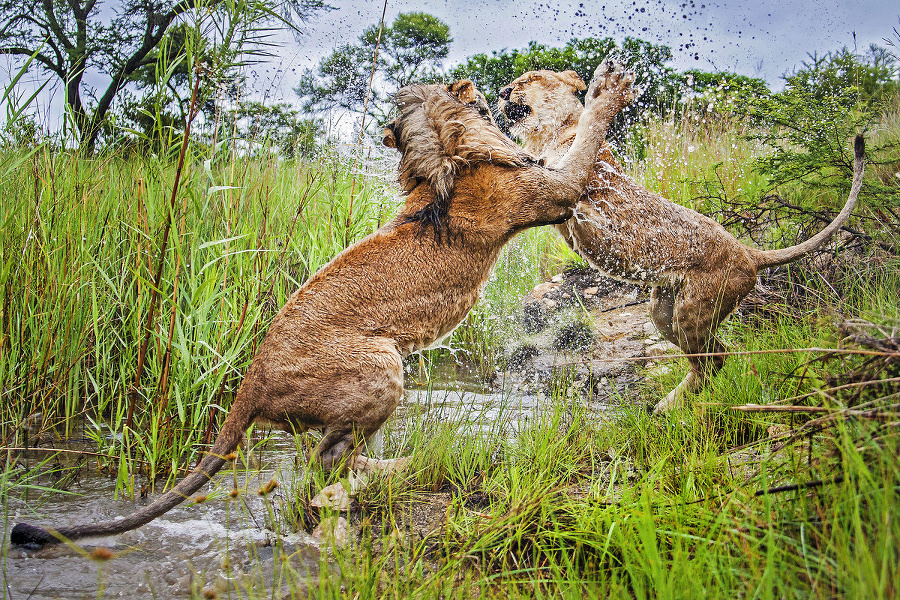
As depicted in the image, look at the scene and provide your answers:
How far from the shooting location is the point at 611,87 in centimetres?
396

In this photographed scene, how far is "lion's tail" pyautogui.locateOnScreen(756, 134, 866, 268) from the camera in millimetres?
4086

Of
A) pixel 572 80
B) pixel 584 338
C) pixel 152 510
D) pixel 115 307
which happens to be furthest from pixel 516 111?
pixel 152 510

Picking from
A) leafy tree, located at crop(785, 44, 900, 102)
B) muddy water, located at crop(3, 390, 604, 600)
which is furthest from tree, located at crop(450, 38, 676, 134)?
muddy water, located at crop(3, 390, 604, 600)

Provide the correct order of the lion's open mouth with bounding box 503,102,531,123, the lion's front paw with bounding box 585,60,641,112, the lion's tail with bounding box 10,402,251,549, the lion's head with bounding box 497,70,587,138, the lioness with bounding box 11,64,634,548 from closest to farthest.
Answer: the lion's tail with bounding box 10,402,251,549, the lioness with bounding box 11,64,634,548, the lion's front paw with bounding box 585,60,641,112, the lion's head with bounding box 497,70,587,138, the lion's open mouth with bounding box 503,102,531,123

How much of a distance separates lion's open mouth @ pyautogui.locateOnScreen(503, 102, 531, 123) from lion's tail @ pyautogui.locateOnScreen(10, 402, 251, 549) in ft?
11.0

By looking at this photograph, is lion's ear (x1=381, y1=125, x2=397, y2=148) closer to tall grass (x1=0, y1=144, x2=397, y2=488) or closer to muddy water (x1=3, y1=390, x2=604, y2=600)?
tall grass (x1=0, y1=144, x2=397, y2=488)

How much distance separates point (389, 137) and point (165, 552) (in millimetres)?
2756

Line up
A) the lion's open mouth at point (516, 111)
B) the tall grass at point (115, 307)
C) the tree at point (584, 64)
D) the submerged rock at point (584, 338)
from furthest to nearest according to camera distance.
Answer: the tree at point (584, 64) < the submerged rock at point (584, 338) < the lion's open mouth at point (516, 111) < the tall grass at point (115, 307)

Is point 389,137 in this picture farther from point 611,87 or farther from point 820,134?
point 820,134

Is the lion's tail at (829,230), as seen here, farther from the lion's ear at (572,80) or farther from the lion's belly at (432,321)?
the lion's belly at (432,321)

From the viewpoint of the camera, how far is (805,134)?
5.35m

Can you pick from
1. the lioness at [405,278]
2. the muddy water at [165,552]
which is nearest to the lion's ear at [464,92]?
the lioness at [405,278]

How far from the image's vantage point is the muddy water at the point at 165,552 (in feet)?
7.66

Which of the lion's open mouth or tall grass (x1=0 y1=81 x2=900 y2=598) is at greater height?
the lion's open mouth
